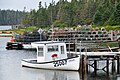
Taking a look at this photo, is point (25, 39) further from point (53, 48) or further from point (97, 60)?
point (97, 60)

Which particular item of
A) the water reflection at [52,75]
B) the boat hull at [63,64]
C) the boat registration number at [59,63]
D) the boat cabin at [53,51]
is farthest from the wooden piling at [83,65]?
the boat cabin at [53,51]

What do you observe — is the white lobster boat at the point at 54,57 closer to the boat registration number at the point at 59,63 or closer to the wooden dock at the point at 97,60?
the boat registration number at the point at 59,63

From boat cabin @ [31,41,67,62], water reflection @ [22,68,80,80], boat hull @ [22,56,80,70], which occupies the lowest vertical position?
water reflection @ [22,68,80,80]

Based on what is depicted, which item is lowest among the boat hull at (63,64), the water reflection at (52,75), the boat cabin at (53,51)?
the water reflection at (52,75)

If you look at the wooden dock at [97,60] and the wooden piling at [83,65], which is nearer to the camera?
the wooden piling at [83,65]

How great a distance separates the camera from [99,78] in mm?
55875

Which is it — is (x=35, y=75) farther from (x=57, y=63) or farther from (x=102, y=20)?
(x=102, y=20)

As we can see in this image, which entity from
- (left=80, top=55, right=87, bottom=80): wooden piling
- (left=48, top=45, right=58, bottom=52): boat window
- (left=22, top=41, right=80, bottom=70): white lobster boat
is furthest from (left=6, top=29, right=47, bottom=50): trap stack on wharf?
(left=80, top=55, right=87, bottom=80): wooden piling

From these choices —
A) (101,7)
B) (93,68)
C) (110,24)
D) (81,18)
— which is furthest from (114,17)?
(93,68)

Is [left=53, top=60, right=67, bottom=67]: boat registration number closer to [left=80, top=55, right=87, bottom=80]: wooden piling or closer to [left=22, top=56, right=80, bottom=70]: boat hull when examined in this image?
[left=22, top=56, right=80, bottom=70]: boat hull

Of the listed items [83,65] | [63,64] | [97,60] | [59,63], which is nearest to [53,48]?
[59,63]

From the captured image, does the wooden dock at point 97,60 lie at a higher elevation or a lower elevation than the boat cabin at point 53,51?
lower

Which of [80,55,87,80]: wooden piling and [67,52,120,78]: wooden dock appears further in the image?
[67,52,120,78]: wooden dock

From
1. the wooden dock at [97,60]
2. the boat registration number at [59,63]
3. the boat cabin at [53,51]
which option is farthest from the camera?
the boat cabin at [53,51]
